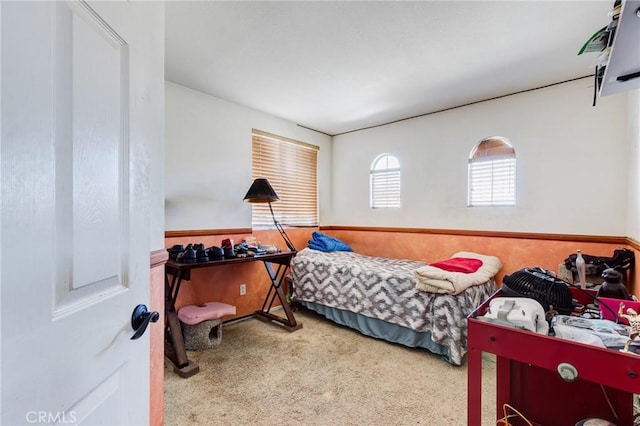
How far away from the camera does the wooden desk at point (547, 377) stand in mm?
816

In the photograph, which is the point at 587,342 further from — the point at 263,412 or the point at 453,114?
the point at 453,114

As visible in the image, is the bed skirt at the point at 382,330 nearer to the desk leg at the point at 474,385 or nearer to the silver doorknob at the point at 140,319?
the desk leg at the point at 474,385

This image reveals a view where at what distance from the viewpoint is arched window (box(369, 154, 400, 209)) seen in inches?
147

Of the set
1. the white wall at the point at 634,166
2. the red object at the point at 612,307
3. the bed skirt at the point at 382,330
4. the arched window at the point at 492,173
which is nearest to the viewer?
the red object at the point at 612,307

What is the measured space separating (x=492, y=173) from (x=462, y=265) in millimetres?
1138

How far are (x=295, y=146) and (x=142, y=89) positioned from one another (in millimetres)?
3087

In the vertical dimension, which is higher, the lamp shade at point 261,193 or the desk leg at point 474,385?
the lamp shade at point 261,193

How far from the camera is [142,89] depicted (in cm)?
83

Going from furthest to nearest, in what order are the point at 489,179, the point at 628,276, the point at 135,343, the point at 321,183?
1. the point at 321,183
2. the point at 489,179
3. the point at 628,276
4. the point at 135,343

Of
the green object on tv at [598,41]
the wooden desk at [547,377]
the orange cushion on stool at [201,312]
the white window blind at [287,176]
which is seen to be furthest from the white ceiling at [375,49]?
the orange cushion on stool at [201,312]

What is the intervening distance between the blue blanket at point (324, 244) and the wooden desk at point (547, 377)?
2539 millimetres

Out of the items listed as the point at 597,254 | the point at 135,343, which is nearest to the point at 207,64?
the point at 135,343

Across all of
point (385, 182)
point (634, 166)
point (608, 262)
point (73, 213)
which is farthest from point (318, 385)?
point (634, 166)

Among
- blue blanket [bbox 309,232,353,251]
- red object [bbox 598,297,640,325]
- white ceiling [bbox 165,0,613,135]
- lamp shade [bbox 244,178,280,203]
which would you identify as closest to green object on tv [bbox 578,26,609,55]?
white ceiling [bbox 165,0,613,135]
